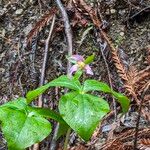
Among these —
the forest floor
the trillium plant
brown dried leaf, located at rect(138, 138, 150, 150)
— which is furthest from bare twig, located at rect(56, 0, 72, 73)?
the trillium plant

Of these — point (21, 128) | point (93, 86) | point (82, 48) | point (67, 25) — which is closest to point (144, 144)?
point (93, 86)

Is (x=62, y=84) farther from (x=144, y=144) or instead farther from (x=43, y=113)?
(x=144, y=144)

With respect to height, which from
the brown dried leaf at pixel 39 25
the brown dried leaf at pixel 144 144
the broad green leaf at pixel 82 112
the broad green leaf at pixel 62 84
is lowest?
the brown dried leaf at pixel 144 144

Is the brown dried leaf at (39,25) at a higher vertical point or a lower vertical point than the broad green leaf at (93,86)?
higher

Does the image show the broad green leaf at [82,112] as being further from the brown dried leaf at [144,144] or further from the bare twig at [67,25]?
the bare twig at [67,25]

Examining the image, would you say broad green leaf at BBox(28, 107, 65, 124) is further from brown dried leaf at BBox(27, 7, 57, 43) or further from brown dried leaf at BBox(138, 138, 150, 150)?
brown dried leaf at BBox(27, 7, 57, 43)

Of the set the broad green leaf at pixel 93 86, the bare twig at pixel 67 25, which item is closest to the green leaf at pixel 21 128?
the broad green leaf at pixel 93 86
